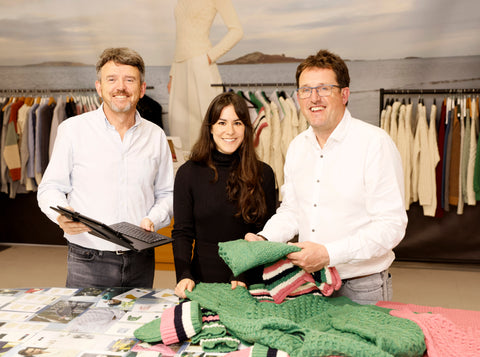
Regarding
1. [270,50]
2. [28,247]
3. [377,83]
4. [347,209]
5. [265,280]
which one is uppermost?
[270,50]

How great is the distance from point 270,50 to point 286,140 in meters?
1.08

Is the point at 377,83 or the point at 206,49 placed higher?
the point at 206,49

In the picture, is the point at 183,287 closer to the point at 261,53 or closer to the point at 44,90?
the point at 261,53

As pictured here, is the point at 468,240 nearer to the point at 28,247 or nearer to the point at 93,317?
the point at 93,317

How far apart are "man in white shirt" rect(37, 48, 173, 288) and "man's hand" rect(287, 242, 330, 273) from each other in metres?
0.87

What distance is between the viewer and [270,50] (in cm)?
498

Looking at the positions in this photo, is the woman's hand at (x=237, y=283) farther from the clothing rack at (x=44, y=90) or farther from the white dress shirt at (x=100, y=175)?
the clothing rack at (x=44, y=90)

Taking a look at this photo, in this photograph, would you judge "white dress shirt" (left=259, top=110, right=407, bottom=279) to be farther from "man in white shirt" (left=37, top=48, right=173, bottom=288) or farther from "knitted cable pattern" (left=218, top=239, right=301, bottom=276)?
"man in white shirt" (left=37, top=48, right=173, bottom=288)

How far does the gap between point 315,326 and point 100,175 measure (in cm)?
135

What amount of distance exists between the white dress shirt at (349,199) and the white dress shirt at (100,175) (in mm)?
736

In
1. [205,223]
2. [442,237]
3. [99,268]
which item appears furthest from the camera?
[442,237]

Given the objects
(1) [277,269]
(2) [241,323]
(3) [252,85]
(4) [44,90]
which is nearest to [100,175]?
(1) [277,269]

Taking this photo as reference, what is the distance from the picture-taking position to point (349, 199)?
6.26 ft

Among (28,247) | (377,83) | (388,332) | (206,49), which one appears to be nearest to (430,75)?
(377,83)
